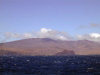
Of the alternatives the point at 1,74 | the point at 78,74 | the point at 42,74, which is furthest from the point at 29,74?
the point at 78,74

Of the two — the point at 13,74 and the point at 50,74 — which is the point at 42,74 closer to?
the point at 50,74

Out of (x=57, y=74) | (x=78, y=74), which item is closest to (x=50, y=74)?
(x=57, y=74)

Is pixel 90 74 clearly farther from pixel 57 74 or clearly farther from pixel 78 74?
pixel 57 74

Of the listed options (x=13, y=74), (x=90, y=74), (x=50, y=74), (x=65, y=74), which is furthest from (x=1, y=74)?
(x=90, y=74)

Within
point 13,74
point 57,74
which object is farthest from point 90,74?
point 13,74

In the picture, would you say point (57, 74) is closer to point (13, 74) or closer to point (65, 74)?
point (65, 74)
